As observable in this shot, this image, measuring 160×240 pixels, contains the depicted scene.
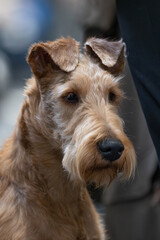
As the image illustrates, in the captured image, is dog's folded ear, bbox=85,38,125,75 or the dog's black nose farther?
dog's folded ear, bbox=85,38,125,75

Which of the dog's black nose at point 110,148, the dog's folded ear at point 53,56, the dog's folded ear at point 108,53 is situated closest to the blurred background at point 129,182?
the dog's folded ear at point 108,53

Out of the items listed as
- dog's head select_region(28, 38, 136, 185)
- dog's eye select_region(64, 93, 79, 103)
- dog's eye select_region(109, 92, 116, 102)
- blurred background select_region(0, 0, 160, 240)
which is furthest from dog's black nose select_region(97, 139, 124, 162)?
blurred background select_region(0, 0, 160, 240)

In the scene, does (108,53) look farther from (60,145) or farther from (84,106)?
(60,145)

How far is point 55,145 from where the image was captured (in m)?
2.88

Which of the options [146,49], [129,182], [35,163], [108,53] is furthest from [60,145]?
[129,182]

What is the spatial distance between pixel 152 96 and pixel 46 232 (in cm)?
108

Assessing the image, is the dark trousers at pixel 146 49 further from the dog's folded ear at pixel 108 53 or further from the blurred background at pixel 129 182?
the blurred background at pixel 129 182

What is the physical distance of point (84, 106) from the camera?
2766 millimetres

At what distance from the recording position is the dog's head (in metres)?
2.54

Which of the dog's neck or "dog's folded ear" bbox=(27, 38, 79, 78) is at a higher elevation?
"dog's folded ear" bbox=(27, 38, 79, 78)

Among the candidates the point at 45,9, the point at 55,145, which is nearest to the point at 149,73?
the point at 55,145

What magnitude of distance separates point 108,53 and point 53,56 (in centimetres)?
43

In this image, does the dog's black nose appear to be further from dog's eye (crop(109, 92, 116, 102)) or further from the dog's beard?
dog's eye (crop(109, 92, 116, 102))

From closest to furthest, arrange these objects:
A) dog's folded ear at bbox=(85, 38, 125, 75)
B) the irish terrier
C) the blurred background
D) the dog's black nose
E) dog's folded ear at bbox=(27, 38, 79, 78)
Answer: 1. the dog's black nose
2. the irish terrier
3. dog's folded ear at bbox=(27, 38, 79, 78)
4. dog's folded ear at bbox=(85, 38, 125, 75)
5. the blurred background
